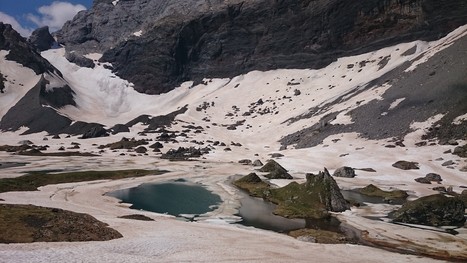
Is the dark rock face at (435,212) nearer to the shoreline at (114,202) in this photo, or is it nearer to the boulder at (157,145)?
the shoreline at (114,202)

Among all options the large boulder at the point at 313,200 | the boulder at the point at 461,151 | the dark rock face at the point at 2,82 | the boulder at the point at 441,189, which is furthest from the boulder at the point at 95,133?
the boulder at the point at 441,189

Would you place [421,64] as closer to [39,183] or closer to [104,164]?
[104,164]

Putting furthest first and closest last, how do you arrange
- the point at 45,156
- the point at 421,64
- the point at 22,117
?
the point at 22,117 < the point at 421,64 < the point at 45,156

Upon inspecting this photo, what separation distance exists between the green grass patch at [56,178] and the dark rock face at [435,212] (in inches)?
1904

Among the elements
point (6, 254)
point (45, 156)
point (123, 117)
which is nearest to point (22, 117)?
point (123, 117)

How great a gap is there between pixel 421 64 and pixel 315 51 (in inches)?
3024

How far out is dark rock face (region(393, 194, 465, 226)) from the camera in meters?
40.2

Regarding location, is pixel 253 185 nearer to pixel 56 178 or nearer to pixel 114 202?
pixel 114 202

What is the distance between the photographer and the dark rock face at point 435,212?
4016 centimetres

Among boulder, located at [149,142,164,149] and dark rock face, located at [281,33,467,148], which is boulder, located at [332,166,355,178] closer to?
dark rock face, located at [281,33,467,148]

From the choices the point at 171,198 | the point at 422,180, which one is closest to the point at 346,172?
the point at 422,180

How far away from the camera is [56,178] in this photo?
6712 cm

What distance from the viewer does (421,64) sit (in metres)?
119

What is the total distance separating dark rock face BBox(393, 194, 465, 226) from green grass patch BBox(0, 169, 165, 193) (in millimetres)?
48372
